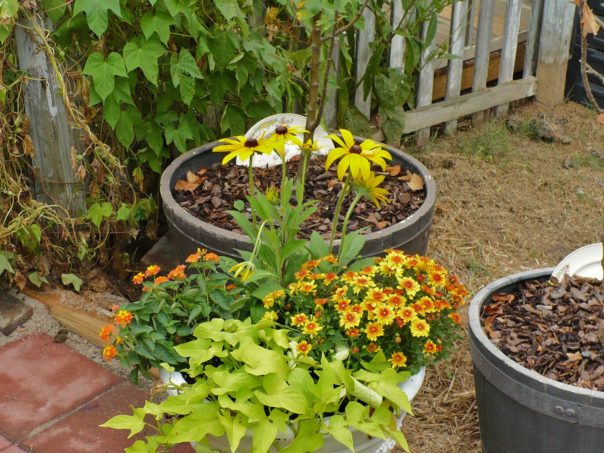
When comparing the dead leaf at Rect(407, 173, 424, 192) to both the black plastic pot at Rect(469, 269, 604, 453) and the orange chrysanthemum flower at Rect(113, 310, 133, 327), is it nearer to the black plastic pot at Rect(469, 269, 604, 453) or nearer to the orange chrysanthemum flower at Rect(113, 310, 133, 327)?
the black plastic pot at Rect(469, 269, 604, 453)

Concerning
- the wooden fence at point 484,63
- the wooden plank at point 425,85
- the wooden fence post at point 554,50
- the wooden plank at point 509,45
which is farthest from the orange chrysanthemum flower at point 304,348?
the wooden fence post at point 554,50

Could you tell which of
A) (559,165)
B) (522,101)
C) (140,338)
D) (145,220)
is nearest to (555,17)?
(522,101)

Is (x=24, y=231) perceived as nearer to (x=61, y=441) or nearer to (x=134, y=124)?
(x=134, y=124)

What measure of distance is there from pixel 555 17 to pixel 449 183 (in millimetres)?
1402

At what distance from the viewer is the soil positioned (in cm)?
317

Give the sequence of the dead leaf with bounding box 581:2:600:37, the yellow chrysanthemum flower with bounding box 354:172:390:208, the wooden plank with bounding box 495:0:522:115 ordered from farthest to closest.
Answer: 1. the wooden plank with bounding box 495:0:522:115
2. the yellow chrysanthemum flower with bounding box 354:172:390:208
3. the dead leaf with bounding box 581:2:600:37

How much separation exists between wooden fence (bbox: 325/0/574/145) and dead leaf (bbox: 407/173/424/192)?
112 centimetres

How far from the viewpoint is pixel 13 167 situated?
334cm

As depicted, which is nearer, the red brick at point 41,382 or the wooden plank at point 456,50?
the red brick at point 41,382

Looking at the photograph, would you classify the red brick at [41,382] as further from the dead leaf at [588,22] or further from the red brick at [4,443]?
the dead leaf at [588,22]

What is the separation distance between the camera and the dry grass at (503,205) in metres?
3.29

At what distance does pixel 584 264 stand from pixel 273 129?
3.95ft

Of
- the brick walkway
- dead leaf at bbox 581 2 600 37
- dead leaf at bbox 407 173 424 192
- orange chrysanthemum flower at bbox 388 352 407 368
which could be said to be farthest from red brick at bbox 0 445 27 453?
dead leaf at bbox 581 2 600 37

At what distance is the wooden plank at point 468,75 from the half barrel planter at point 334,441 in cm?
302
